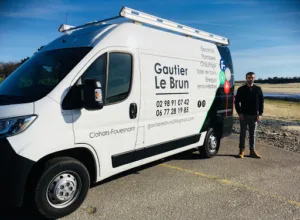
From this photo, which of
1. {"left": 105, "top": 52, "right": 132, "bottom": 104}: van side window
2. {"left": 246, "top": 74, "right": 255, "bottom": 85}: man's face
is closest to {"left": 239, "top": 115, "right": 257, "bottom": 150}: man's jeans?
{"left": 246, "top": 74, "right": 255, "bottom": 85}: man's face

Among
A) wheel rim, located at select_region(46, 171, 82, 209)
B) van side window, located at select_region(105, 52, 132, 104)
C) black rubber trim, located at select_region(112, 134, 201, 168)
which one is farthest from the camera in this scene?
black rubber trim, located at select_region(112, 134, 201, 168)

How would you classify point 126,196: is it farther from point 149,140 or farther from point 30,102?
point 30,102

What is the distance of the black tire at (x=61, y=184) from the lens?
3.38 metres

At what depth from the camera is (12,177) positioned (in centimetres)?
314

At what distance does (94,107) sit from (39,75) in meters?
1.05

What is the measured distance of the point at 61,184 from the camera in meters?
3.58

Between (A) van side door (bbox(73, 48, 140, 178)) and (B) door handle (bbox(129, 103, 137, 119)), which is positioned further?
(B) door handle (bbox(129, 103, 137, 119))

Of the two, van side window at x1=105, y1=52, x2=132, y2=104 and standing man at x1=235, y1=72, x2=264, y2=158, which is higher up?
van side window at x1=105, y1=52, x2=132, y2=104

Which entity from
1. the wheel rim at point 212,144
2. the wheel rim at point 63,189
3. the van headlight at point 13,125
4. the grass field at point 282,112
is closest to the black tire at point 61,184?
the wheel rim at point 63,189

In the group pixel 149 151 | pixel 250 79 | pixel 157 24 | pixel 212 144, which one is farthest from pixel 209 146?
pixel 157 24

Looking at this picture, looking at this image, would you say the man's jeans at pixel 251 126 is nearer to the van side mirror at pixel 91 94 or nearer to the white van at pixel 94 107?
the white van at pixel 94 107

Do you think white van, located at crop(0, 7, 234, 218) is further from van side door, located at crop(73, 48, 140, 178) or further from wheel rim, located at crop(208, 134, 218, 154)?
wheel rim, located at crop(208, 134, 218, 154)

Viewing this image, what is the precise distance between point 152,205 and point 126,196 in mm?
501

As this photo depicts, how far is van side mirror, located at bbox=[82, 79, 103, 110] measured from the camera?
3477 millimetres
